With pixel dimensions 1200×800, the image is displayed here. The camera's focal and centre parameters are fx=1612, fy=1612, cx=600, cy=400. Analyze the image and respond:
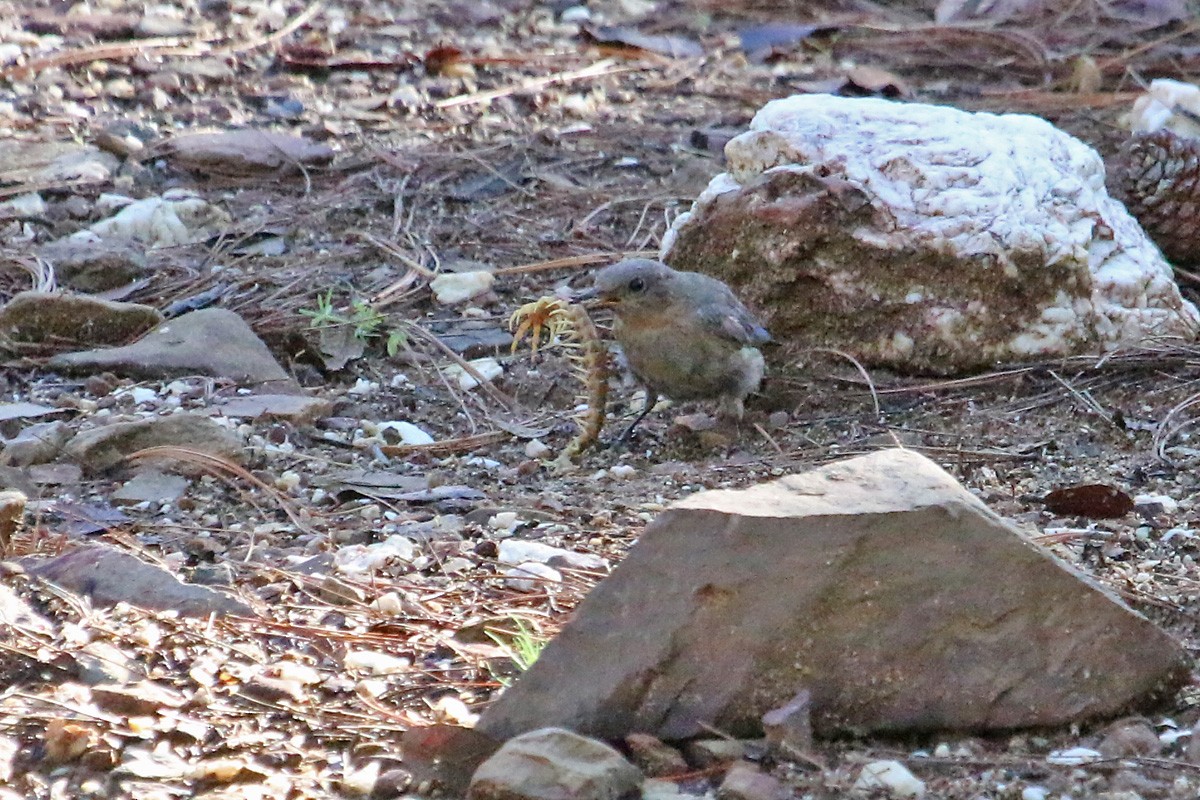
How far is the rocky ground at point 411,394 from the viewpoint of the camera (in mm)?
2730

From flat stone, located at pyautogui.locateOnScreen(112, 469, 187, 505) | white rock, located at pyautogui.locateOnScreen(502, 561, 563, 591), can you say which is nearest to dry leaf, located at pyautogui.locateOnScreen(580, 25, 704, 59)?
flat stone, located at pyautogui.locateOnScreen(112, 469, 187, 505)

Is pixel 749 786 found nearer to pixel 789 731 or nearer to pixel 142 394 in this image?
pixel 789 731

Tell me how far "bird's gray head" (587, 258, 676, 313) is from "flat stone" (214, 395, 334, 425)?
913mm

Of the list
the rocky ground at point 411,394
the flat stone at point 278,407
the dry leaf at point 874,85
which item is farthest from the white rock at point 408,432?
the dry leaf at point 874,85

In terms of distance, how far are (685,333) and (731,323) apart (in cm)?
14

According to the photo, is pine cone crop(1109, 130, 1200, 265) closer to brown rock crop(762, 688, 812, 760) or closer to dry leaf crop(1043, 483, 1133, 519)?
dry leaf crop(1043, 483, 1133, 519)

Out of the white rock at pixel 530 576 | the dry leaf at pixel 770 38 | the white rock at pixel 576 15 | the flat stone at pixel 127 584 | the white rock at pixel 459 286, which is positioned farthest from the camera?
the white rock at pixel 576 15

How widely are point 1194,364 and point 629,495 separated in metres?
1.82

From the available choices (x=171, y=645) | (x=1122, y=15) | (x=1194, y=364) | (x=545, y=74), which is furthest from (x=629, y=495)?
(x=1122, y=15)

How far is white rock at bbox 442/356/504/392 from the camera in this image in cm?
511

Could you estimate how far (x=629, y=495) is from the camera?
4.14 meters

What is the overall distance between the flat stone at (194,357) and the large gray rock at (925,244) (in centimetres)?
147

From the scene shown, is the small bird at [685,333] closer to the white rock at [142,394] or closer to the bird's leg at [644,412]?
the bird's leg at [644,412]

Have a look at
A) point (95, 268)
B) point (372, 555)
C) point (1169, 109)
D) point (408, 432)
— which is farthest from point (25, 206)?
point (1169, 109)
